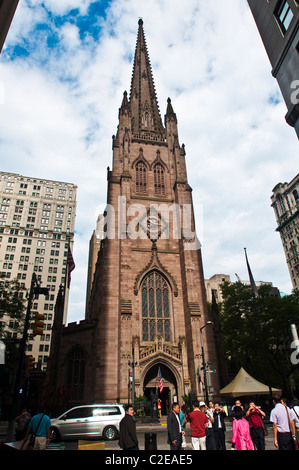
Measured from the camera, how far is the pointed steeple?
4459cm

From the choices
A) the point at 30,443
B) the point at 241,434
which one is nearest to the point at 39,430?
the point at 30,443

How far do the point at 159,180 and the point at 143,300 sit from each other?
1541 cm

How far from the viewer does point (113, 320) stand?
2662 centimetres

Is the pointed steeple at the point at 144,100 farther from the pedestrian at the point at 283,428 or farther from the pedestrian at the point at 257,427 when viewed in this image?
the pedestrian at the point at 283,428

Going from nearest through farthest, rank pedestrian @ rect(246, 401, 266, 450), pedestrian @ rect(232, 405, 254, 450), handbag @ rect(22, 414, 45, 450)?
handbag @ rect(22, 414, 45, 450), pedestrian @ rect(232, 405, 254, 450), pedestrian @ rect(246, 401, 266, 450)

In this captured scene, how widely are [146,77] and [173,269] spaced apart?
37781 millimetres

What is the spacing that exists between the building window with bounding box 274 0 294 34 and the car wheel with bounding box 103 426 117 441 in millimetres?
20057

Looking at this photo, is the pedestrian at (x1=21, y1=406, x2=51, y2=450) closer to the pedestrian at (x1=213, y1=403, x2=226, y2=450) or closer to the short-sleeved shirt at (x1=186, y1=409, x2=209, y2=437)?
the short-sleeved shirt at (x1=186, y1=409, x2=209, y2=437)

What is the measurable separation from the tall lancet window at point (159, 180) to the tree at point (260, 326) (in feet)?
45.4

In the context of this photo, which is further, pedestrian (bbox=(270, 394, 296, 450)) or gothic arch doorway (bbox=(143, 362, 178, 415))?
gothic arch doorway (bbox=(143, 362, 178, 415))

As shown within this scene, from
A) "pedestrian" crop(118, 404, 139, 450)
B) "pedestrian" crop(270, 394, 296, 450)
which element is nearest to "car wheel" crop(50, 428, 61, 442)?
"pedestrian" crop(118, 404, 139, 450)

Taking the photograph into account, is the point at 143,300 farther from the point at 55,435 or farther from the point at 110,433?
the point at 55,435

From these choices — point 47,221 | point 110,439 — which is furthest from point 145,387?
point 47,221

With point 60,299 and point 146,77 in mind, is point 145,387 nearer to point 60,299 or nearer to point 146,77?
point 60,299
